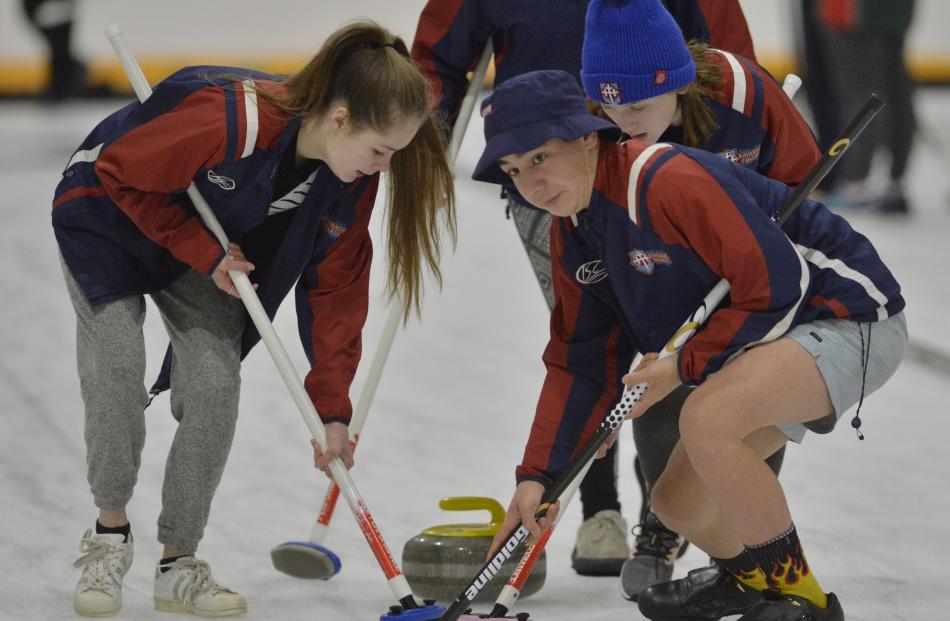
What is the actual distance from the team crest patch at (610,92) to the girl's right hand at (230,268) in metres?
0.64

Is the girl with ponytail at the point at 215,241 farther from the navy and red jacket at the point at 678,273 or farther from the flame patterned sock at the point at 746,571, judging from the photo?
the flame patterned sock at the point at 746,571

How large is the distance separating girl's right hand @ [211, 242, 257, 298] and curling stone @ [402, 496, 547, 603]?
0.52 m

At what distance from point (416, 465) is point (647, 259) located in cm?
128

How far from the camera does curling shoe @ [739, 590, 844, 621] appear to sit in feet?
6.98

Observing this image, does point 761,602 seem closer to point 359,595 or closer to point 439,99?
point 359,595

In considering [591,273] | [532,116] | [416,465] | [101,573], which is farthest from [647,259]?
[416,465]

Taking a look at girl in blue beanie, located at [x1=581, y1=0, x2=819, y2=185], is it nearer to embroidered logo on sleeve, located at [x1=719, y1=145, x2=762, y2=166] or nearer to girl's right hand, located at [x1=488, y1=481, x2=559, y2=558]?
embroidered logo on sleeve, located at [x1=719, y1=145, x2=762, y2=166]

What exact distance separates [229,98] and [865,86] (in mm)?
4074

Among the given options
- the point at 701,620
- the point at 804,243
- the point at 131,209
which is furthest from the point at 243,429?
the point at 804,243


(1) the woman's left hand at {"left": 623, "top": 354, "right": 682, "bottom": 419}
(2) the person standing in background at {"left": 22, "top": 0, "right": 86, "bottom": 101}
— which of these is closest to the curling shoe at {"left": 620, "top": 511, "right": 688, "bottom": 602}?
(1) the woman's left hand at {"left": 623, "top": 354, "right": 682, "bottom": 419}

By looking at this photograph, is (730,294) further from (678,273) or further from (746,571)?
(746,571)

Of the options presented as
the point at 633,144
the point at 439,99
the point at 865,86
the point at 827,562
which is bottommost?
the point at 827,562

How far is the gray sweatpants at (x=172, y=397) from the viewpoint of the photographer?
93.1 inches

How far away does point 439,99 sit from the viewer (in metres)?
2.75
